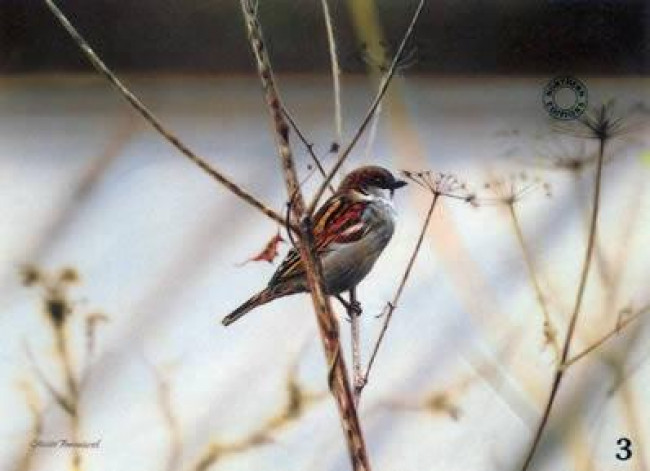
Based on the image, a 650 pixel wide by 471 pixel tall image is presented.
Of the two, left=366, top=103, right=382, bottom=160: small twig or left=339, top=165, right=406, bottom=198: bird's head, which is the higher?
left=366, top=103, right=382, bottom=160: small twig

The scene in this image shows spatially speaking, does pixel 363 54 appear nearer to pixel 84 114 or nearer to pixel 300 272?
pixel 300 272

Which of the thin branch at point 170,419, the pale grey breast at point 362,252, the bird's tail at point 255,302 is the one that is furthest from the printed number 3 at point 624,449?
the thin branch at point 170,419

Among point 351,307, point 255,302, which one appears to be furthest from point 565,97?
point 255,302

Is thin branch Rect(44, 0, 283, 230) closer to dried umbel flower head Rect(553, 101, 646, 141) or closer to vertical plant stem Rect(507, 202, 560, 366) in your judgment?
vertical plant stem Rect(507, 202, 560, 366)

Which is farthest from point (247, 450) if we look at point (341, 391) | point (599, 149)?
point (599, 149)

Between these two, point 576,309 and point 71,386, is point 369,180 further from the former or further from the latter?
point 71,386
